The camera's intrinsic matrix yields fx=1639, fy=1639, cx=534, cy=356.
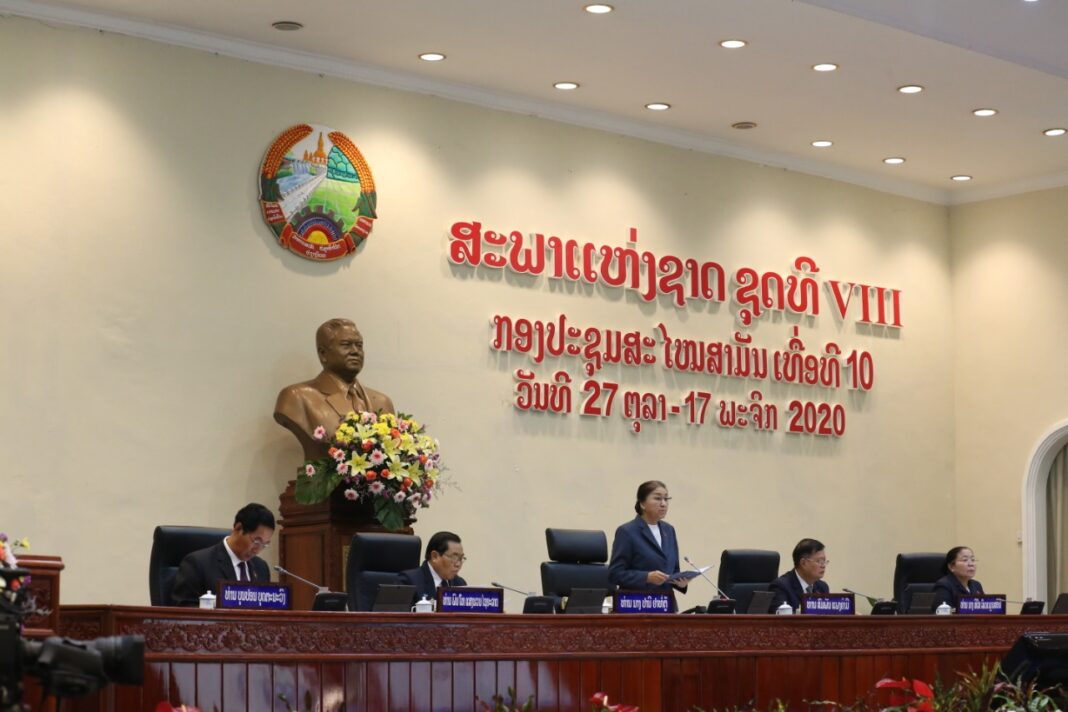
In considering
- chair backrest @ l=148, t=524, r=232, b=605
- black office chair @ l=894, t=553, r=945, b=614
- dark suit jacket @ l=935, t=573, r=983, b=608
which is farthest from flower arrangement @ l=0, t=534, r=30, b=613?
black office chair @ l=894, t=553, r=945, b=614

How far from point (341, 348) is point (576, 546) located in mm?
1564

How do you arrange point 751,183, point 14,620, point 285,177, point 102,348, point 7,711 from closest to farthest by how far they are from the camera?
point 7,711
point 14,620
point 102,348
point 285,177
point 751,183

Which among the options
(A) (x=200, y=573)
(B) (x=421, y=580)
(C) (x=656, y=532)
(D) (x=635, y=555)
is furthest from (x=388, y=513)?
(A) (x=200, y=573)

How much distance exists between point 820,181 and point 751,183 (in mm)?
648

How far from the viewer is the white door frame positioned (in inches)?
431

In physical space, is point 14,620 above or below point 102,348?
below

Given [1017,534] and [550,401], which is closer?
[550,401]

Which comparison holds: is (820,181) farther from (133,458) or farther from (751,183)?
(133,458)

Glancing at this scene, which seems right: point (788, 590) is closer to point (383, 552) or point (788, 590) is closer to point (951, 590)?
point (951, 590)

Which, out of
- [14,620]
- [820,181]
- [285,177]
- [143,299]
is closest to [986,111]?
[820,181]

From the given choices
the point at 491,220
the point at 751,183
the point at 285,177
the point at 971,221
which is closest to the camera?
the point at 285,177

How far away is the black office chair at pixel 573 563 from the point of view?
7.69 meters

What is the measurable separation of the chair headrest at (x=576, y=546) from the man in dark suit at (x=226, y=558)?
165cm

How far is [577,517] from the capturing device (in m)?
9.45
